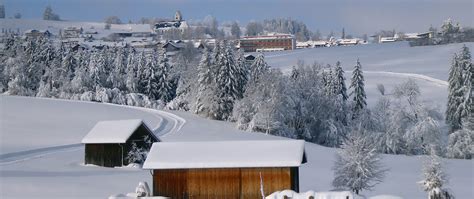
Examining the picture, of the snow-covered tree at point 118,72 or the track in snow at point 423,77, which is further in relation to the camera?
the track in snow at point 423,77

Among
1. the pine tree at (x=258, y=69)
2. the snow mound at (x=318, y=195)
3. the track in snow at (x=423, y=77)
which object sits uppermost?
the pine tree at (x=258, y=69)

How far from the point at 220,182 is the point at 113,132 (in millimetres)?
16148

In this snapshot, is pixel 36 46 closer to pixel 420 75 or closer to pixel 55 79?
pixel 55 79

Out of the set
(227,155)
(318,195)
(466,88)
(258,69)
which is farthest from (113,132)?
(466,88)

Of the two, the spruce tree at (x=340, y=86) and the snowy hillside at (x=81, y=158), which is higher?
the spruce tree at (x=340, y=86)

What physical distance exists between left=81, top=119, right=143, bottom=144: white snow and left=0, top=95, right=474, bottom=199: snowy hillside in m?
1.77

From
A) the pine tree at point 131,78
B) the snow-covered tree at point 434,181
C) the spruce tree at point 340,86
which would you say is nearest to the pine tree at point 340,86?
the spruce tree at point 340,86

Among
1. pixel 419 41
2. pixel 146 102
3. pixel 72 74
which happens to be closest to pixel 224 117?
pixel 146 102

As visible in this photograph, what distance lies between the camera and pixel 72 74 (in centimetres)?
8731

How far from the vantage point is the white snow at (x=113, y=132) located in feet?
133

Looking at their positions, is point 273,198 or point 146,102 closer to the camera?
point 273,198

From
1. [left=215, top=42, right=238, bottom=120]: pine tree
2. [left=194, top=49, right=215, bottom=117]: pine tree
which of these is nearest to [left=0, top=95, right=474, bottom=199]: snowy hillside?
[left=194, top=49, right=215, bottom=117]: pine tree

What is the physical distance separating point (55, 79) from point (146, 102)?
47.8ft

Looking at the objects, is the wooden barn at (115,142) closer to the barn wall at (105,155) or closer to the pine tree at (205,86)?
the barn wall at (105,155)
